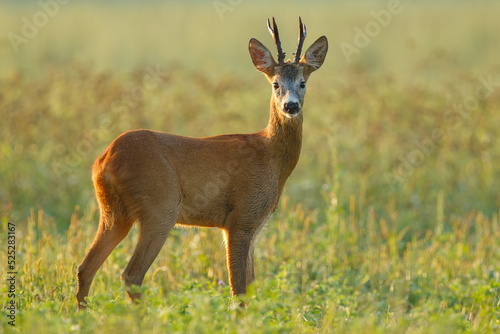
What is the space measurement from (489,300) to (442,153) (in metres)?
5.83

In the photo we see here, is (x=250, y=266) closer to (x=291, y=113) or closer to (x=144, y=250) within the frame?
(x=144, y=250)

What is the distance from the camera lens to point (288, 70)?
23.1 ft

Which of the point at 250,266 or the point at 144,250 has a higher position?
the point at 144,250

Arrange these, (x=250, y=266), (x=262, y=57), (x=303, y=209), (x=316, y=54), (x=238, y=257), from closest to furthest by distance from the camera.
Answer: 1. (x=238, y=257)
2. (x=250, y=266)
3. (x=262, y=57)
4. (x=316, y=54)
5. (x=303, y=209)

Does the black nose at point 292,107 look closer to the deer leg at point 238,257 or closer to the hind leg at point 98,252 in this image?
the deer leg at point 238,257

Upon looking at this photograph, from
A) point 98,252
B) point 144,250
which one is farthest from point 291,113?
point 98,252

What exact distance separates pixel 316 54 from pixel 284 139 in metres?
1.05

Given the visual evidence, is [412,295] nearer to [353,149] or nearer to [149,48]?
[353,149]

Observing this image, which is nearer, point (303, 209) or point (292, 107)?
point (292, 107)

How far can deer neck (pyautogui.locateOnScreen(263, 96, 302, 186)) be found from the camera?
696cm

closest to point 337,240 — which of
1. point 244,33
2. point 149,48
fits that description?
point 149,48

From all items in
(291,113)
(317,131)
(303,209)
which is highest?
(291,113)

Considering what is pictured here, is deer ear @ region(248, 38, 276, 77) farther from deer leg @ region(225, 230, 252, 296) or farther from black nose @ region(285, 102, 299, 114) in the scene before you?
deer leg @ region(225, 230, 252, 296)

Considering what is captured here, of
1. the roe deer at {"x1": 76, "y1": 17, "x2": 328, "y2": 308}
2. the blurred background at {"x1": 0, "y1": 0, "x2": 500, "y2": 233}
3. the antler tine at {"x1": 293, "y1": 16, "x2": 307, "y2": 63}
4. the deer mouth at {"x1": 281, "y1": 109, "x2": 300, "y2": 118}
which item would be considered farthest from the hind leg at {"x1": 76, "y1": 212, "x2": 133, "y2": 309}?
the antler tine at {"x1": 293, "y1": 16, "x2": 307, "y2": 63}
